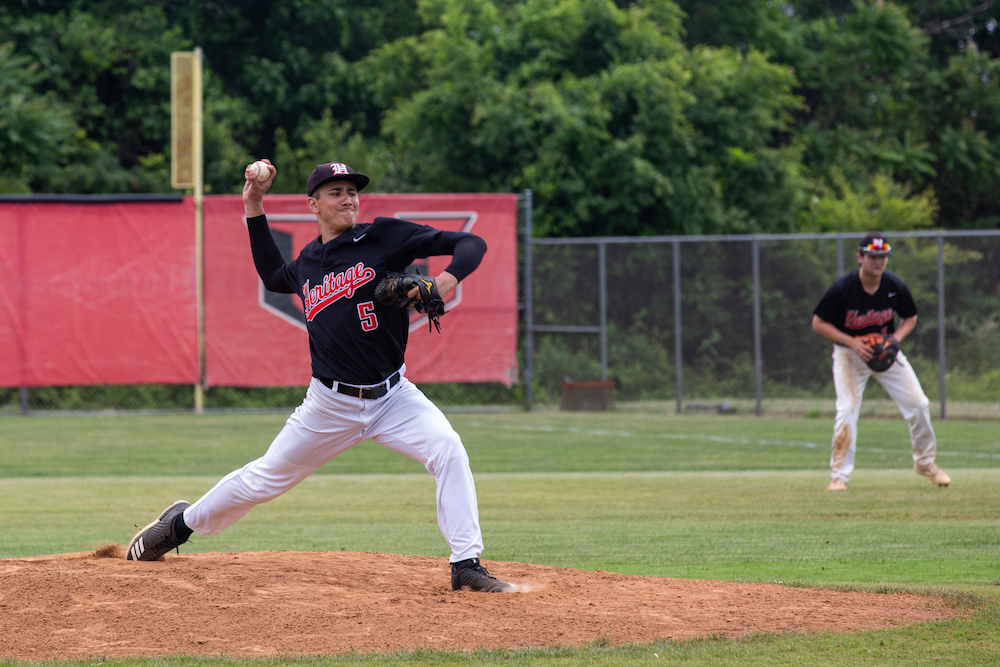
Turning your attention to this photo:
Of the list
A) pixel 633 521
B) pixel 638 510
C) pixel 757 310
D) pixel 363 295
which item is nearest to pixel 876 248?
pixel 638 510

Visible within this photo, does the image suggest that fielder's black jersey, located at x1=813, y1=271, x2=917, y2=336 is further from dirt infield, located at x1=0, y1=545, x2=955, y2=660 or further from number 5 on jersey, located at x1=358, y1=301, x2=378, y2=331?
number 5 on jersey, located at x1=358, y1=301, x2=378, y2=331

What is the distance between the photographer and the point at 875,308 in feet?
31.2

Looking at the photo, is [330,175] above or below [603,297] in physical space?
above

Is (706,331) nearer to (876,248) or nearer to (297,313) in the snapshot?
(297,313)

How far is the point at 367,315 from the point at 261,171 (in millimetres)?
985

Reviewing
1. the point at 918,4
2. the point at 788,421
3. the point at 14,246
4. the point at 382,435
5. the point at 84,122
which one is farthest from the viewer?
the point at 918,4

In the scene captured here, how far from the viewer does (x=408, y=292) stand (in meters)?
4.84

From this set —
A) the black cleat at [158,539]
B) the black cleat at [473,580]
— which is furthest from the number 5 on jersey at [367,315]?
the black cleat at [158,539]

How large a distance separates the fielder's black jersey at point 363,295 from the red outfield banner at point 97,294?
43.1ft

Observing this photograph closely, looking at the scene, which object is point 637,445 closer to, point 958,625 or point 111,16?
point 958,625

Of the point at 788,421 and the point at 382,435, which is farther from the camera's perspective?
the point at 788,421

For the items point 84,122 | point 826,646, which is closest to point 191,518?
point 826,646

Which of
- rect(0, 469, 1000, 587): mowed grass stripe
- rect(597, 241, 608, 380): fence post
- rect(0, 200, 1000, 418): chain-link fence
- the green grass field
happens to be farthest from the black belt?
rect(597, 241, 608, 380): fence post

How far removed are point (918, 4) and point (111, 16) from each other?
21740 mm
